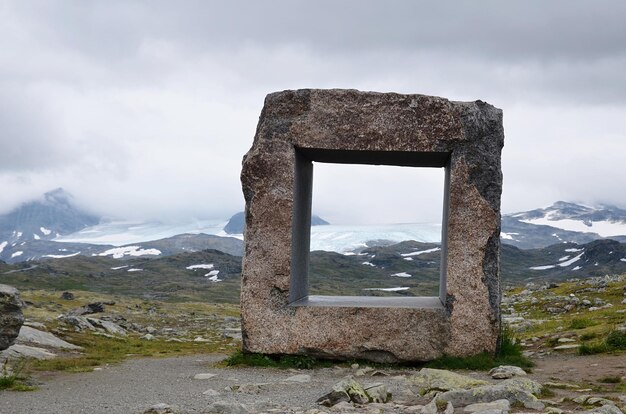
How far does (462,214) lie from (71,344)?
11.7m

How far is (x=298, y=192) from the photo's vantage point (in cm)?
→ 1497

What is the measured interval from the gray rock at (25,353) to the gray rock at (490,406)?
1070 centimetres

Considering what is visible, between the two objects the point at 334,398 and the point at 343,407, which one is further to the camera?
the point at 334,398

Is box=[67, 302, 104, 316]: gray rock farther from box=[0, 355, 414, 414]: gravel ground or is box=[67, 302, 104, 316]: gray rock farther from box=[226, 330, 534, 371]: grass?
box=[226, 330, 534, 371]: grass

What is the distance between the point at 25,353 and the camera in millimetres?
15680

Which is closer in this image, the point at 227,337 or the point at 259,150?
the point at 259,150

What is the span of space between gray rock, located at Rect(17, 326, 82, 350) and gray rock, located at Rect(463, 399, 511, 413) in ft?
42.2

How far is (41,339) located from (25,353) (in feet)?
8.39

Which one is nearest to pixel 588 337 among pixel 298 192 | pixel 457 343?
pixel 457 343

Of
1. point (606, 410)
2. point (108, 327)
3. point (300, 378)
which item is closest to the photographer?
point (606, 410)

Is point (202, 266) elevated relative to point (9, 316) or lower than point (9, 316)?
lower

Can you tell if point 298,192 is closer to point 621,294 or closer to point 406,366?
point 406,366

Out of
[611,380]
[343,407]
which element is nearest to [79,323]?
[343,407]

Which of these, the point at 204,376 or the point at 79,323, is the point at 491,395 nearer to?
the point at 204,376
